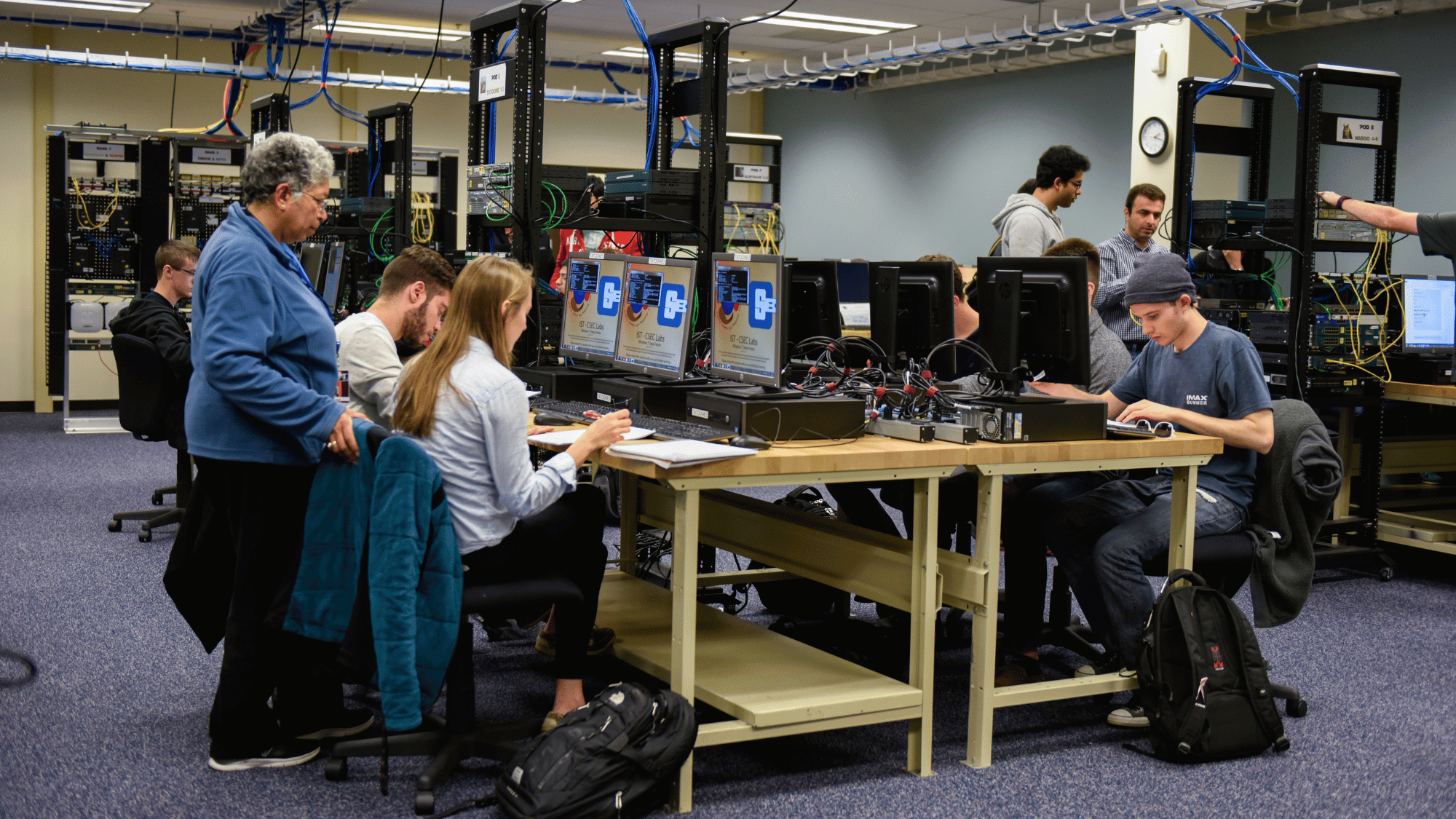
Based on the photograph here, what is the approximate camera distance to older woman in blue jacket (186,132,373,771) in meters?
2.62

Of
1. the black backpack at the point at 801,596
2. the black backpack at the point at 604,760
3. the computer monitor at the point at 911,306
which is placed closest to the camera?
the black backpack at the point at 604,760

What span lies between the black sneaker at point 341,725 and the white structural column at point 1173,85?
5.72 m

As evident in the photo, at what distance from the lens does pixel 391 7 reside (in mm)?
8609

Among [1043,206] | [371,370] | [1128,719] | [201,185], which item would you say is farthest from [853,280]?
[201,185]

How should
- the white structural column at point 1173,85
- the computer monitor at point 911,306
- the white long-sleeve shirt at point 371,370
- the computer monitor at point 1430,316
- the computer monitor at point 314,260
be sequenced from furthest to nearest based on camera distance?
1. the white structural column at point 1173,85
2. the computer monitor at point 314,260
3. the computer monitor at point 1430,316
4. the computer monitor at point 911,306
5. the white long-sleeve shirt at point 371,370

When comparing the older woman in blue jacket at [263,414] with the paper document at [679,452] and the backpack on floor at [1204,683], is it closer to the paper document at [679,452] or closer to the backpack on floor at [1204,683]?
the paper document at [679,452]

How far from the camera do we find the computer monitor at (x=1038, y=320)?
3.08 meters

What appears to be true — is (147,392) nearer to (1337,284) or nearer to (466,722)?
(466,722)

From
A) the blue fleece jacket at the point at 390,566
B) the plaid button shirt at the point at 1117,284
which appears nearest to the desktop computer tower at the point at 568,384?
the blue fleece jacket at the point at 390,566

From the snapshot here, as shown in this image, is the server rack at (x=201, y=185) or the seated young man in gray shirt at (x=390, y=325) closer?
the seated young man in gray shirt at (x=390, y=325)

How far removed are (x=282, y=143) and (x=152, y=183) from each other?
6370mm

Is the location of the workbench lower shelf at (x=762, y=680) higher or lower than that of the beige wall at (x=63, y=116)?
lower

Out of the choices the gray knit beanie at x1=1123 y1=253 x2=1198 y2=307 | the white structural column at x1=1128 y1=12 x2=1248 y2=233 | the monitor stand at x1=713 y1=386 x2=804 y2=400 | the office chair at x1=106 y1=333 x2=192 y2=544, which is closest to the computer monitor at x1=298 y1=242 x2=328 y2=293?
the office chair at x1=106 y1=333 x2=192 y2=544

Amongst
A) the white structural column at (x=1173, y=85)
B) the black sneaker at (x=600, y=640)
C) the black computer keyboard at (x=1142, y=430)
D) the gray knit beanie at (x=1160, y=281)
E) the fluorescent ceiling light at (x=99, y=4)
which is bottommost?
the black sneaker at (x=600, y=640)
